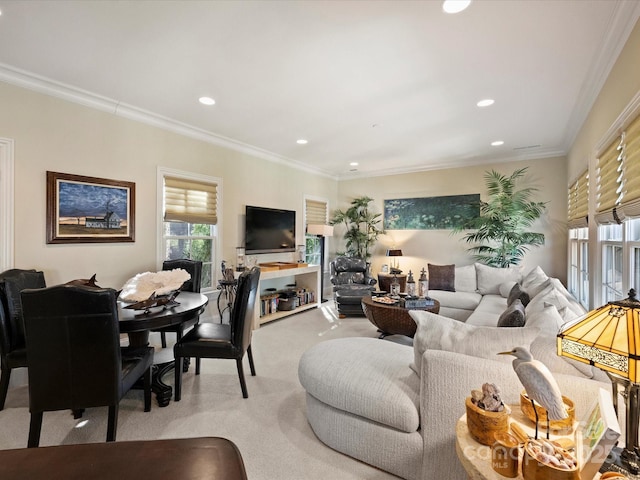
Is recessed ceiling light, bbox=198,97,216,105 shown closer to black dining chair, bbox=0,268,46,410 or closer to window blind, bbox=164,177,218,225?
window blind, bbox=164,177,218,225

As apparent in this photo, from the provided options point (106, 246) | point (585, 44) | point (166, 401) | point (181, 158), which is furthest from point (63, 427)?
point (585, 44)

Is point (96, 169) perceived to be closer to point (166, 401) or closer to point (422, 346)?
point (166, 401)

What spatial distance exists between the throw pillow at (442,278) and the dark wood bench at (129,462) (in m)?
4.74

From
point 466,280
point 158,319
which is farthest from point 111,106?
point 466,280

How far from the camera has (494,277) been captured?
15.1 feet

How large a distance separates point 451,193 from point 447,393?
16.4 feet

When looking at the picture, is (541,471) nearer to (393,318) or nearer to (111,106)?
(393,318)

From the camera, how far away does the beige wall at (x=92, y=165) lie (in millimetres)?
2760

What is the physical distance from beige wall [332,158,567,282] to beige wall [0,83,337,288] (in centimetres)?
321

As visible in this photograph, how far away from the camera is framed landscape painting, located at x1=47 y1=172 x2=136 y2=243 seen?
2.93m

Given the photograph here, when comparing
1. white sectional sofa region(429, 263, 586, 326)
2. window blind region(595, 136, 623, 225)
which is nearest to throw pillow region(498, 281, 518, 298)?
white sectional sofa region(429, 263, 586, 326)

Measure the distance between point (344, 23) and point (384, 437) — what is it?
8.38ft

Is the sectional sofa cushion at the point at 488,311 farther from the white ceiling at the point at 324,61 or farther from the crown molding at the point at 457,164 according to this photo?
the crown molding at the point at 457,164

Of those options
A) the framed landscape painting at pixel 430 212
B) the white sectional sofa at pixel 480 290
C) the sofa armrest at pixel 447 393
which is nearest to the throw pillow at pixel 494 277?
the white sectional sofa at pixel 480 290
